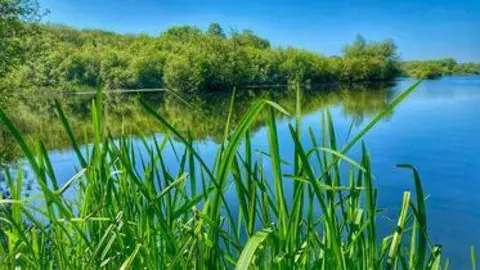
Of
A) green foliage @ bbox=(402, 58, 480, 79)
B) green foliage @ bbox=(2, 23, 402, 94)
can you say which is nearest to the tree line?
green foliage @ bbox=(2, 23, 402, 94)

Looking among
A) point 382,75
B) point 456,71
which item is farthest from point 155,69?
point 456,71

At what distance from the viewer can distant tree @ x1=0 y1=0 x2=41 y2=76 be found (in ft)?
57.4

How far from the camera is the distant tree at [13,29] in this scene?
57.4ft

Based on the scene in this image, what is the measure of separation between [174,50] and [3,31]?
65.6 meters

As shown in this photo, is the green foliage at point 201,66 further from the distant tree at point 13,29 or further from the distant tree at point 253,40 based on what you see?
the distant tree at point 13,29

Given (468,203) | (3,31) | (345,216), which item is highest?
(3,31)

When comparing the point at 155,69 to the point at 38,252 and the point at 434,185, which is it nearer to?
the point at 434,185

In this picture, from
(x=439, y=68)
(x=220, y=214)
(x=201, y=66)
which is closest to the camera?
(x=220, y=214)

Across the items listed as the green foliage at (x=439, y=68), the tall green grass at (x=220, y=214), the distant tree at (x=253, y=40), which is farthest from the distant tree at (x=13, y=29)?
the green foliage at (x=439, y=68)

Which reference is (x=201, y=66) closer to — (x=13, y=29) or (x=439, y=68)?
(x=13, y=29)

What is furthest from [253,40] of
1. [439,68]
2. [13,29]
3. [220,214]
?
[220,214]

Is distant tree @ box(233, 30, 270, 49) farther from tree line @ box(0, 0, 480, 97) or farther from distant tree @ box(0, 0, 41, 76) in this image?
distant tree @ box(0, 0, 41, 76)

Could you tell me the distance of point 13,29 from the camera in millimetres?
18172

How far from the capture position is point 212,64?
2697 inches
